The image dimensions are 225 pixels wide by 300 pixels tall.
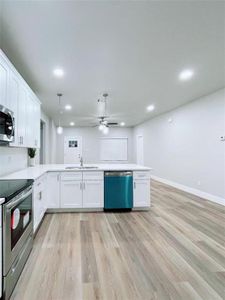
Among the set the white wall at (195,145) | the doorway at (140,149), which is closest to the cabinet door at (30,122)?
the white wall at (195,145)

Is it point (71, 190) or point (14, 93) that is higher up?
point (14, 93)

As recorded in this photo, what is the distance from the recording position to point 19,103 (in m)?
3.01

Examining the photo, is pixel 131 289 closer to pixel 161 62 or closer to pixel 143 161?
pixel 161 62

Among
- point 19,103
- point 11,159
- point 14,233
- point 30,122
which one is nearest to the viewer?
point 14,233

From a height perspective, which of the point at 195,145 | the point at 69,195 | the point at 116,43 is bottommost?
the point at 69,195

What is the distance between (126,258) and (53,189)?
2.22m

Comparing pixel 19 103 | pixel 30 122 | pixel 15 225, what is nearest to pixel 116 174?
pixel 30 122

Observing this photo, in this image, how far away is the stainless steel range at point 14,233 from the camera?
1658 millimetres

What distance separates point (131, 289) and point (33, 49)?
123 inches

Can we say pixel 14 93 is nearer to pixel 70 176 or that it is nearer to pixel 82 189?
pixel 70 176

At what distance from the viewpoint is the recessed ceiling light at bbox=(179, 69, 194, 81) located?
11.9 ft

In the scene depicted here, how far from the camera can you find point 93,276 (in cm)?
201

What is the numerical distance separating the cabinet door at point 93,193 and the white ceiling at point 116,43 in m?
2.09

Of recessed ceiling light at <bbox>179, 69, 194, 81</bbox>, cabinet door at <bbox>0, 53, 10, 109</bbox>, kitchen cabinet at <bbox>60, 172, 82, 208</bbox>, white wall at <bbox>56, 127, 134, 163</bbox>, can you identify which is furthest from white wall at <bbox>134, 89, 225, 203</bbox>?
cabinet door at <bbox>0, 53, 10, 109</bbox>
